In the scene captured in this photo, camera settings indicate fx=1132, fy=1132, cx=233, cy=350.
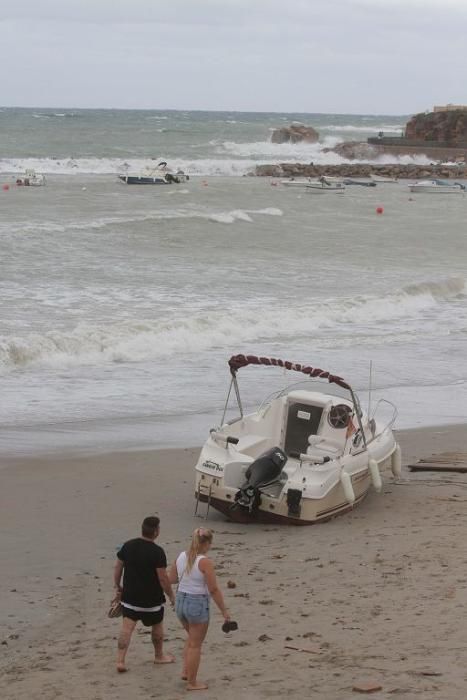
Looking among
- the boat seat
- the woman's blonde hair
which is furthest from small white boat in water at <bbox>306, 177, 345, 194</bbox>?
the woman's blonde hair

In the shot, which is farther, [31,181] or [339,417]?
[31,181]

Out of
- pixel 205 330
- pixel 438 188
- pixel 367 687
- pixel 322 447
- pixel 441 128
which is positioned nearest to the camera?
pixel 367 687

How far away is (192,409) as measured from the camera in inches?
641

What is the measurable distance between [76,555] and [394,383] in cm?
909

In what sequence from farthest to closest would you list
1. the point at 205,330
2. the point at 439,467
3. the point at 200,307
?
1. the point at 200,307
2. the point at 205,330
3. the point at 439,467

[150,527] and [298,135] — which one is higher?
[150,527]

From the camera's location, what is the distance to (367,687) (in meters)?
6.75

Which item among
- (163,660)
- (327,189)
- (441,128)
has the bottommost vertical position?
(327,189)

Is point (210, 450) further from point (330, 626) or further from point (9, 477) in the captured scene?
point (330, 626)

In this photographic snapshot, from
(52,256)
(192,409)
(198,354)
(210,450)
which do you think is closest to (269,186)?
(52,256)

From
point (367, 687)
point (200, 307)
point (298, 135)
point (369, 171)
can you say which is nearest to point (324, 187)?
point (369, 171)

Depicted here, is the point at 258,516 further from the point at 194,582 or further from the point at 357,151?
the point at 357,151

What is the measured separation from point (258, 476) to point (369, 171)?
226 feet

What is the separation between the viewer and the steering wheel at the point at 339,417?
12438mm
